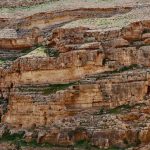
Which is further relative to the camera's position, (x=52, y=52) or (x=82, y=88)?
(x=52, y=52)

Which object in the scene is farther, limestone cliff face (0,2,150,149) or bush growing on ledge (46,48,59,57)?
bush growing on ledge (46,48,59,57)

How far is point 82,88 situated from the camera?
170 feet

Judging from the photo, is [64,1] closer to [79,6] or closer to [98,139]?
[79,6]

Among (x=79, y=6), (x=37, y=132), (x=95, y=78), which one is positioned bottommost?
(x=37, y=132)

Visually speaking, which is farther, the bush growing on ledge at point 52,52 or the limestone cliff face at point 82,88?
the bush growing on ledge at point 52,52

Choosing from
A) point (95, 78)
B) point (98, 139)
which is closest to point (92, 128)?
point (98, 139)

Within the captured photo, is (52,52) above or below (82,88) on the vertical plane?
above

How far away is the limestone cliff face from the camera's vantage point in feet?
161

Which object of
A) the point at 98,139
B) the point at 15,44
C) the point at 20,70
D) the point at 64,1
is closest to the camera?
the point at 98,139

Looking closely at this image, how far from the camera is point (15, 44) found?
199 feet

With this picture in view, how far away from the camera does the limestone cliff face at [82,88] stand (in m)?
49.2

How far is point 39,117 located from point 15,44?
996cm

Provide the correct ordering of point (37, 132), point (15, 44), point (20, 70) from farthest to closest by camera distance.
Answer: point (15, 44)
point (20, 70)
point (37, 132)

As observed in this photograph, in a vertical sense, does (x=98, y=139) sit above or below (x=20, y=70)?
below
